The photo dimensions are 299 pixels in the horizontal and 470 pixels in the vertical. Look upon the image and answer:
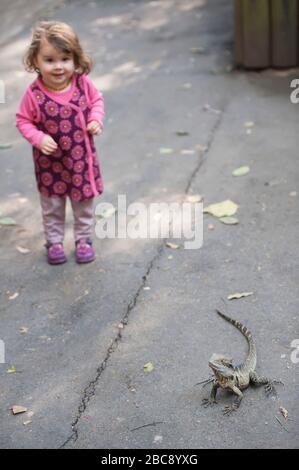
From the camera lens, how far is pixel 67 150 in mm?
4422

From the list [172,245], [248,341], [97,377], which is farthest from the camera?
[172,245]

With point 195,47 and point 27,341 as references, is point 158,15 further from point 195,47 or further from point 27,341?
point 27,341

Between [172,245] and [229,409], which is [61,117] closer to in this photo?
[172,245]

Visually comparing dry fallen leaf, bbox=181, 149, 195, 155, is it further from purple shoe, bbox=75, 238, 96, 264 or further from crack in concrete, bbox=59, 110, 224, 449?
purple shoe, bbox=75, 238, 96, 264

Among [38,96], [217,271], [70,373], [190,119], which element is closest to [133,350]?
[70,373]

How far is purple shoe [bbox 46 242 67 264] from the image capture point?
15.4ft

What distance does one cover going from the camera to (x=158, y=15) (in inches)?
397

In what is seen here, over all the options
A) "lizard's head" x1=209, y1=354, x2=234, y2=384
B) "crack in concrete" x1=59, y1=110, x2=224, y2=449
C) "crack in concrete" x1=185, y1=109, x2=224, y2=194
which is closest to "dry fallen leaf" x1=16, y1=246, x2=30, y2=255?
"crack in concrete" x1=59, y1=110, x2=224, y2=449

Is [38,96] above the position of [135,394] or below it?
above

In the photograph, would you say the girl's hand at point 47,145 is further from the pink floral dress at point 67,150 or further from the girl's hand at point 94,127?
the girl's hand at point 94,127

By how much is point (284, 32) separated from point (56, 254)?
391 cm

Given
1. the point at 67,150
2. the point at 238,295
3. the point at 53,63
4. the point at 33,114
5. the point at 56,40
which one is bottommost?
the point at 238,295

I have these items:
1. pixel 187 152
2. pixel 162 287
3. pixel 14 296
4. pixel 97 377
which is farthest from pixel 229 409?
pixel 187 152

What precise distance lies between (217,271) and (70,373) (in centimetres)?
121
